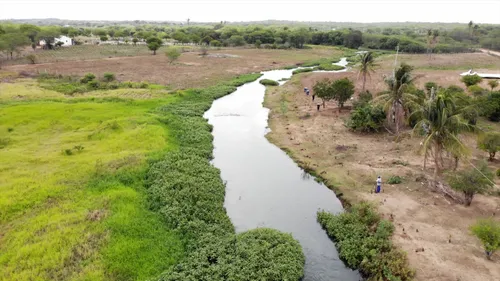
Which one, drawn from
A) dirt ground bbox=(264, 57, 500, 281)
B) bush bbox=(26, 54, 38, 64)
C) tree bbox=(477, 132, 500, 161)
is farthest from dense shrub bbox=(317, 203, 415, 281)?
bush bbox=(26, 54, 38, 64)

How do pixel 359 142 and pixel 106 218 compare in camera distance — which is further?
pixel 359 142

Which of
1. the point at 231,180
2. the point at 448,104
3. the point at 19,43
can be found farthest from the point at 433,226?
the point at 19,43

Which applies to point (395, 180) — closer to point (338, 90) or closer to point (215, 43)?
point (338, 90)

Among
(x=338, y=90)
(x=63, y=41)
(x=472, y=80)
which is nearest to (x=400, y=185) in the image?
(x=338, y=90)

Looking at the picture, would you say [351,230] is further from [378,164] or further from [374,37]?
[374,37]

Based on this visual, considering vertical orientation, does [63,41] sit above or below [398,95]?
above

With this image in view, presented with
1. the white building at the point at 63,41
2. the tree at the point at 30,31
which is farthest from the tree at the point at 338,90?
the white building at the point at 63,41

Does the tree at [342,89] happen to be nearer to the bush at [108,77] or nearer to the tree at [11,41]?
the bush at [108,77]
